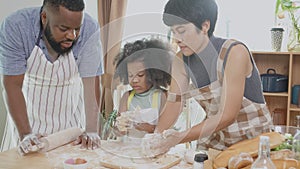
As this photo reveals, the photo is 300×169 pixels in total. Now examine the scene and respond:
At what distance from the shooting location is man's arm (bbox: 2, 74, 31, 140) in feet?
5.13

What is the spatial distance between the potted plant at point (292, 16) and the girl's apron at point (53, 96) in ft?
5.25

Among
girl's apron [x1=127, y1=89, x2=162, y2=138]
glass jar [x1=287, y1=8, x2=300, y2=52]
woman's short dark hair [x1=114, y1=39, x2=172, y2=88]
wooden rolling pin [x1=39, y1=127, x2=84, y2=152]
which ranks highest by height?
glass jar [x1=287, y1=8, x2=300, y2=52]

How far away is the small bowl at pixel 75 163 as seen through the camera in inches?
44.3

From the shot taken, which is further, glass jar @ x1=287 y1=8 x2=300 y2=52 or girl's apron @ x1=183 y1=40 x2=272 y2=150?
glass jar @ x1=287 y1=8 x2=300 y2=52

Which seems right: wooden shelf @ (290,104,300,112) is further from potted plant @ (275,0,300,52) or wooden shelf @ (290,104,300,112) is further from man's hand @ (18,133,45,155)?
man's hand @ (18,133,45,155)

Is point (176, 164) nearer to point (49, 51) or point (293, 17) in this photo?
point (49, 51)

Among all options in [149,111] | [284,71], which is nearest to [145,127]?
[149,111]

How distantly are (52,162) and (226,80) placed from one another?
586mm

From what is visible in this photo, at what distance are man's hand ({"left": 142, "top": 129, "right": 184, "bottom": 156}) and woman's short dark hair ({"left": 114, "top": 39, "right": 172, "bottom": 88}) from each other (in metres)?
0.18

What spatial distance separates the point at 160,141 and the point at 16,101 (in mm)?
684

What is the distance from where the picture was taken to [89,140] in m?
1.38

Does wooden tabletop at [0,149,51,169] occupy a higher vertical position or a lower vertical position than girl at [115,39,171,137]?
lower

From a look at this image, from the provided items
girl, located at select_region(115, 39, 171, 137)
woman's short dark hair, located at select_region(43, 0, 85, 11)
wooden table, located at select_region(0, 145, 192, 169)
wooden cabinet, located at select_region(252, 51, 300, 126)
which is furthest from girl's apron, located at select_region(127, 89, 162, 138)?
wooden cabinet, located at select_region(252, 51, 300, 126)

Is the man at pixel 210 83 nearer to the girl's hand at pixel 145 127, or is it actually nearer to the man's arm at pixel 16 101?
the girl's hand at pixel 145 127
